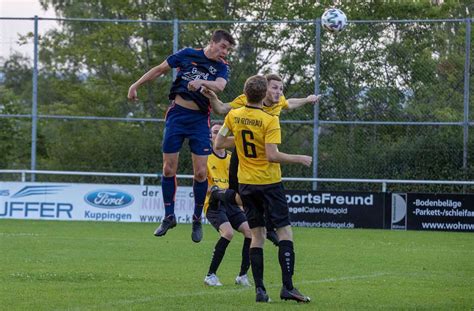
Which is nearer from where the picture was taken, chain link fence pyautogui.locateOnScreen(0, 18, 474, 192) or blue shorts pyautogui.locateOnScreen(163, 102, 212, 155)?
blue shorts pyautogui.locateOnScreen(163, 102, 212, 155)

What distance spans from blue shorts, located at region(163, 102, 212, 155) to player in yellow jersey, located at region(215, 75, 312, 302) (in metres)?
1.33

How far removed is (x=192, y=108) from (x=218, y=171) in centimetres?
147

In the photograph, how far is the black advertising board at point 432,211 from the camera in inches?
848

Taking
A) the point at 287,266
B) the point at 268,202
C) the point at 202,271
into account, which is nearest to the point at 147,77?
the point at 268,202

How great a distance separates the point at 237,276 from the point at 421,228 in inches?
425

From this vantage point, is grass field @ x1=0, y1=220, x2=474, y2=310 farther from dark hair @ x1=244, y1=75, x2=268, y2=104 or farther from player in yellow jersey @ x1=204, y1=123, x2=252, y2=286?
dark hair @ x1=244, y1=75, x2=268, y2=104

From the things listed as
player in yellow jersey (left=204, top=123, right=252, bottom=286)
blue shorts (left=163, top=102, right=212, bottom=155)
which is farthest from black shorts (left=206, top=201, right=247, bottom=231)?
blue shorts (left=163, top=102, right=212, bottom=155)

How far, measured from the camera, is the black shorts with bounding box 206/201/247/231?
11.8 m

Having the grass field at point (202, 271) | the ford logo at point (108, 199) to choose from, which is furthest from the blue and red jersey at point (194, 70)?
the ford logo at point (108, 199)

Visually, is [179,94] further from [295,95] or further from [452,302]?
[295,95]

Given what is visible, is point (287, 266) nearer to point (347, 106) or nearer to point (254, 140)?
point (254, 140)

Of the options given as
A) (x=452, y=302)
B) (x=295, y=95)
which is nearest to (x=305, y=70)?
(x=295, y=95)

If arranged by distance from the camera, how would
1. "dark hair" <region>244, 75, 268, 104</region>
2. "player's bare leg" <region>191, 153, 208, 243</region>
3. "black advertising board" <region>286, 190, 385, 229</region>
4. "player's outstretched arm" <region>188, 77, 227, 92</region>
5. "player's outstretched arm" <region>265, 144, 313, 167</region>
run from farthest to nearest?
"black advertising board" <region>286, 190, 385, 229</region>, "player's bare leg" <region>191, 153, 208, 243</region>, "player's outstretched arm" <region>188, 77, 227, 92</region>, "dark hair" <region>244, 75, 268, 104</region>, "player's outstretched arm" <region>265, 144, 313, 167</region>

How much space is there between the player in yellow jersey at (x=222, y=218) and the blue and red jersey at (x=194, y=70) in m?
0.65
